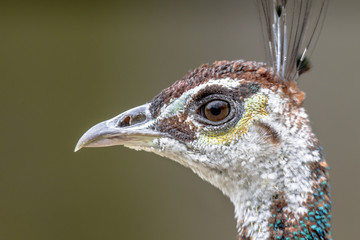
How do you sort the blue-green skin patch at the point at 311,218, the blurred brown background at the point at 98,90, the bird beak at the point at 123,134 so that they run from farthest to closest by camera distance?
the blurred brown background at the point at 98,90 < the bird beak at the point at 123,134 < the blue-green skin patch at the point at 311,218

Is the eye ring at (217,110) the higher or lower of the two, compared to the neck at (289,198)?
higher

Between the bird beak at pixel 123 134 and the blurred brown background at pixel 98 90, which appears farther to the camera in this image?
the blurred brown background at pixel 98 90

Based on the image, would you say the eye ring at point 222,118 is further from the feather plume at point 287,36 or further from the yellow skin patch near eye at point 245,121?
the feather plume at point 287,36

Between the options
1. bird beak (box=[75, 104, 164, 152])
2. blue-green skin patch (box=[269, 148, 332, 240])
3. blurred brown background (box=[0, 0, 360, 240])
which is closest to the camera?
blue-green skin patch (box=[269, 148, 332, 240])

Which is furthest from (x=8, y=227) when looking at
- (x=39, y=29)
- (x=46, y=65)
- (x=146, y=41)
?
(x=146, y=41)

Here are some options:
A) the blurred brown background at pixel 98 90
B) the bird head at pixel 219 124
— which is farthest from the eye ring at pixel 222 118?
the blurred brown background at pixel 98 90

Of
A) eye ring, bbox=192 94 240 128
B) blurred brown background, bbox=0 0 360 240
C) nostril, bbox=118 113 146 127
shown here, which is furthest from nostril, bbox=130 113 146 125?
blurred brown background, bbox=0 0 360 240

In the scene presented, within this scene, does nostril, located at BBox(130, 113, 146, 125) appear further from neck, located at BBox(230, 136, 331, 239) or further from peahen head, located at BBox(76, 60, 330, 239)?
A: neck, located at BBox(230, 136, 331, 239)
